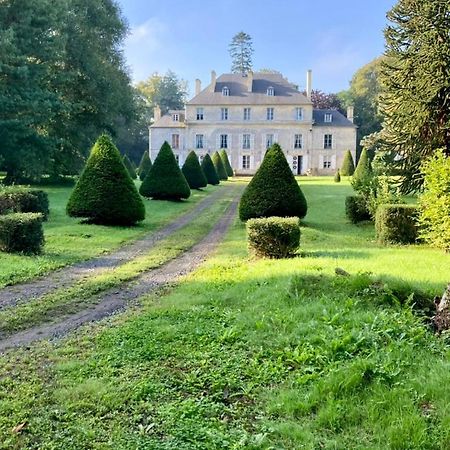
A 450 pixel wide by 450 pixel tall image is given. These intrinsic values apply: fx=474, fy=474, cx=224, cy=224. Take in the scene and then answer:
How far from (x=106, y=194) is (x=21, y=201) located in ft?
7.53

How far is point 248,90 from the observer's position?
50906mm

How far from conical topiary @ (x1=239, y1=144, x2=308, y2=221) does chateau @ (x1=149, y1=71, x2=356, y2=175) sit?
3712cm

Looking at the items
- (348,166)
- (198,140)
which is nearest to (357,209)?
(348,166)

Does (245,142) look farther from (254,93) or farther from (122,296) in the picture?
(122,296)

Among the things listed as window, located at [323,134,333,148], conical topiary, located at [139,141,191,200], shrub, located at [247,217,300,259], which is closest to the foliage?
shrub, located at [247,217,300,259]

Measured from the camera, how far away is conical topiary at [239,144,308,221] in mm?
13188

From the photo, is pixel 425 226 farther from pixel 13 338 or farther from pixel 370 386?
pixel 13 338

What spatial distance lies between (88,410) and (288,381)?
1490mm

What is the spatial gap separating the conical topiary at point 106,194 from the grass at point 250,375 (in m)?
7.83

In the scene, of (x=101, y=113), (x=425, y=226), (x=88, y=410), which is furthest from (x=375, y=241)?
(x=101, y=113)

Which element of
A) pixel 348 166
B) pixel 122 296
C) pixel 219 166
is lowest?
pixel 122 296

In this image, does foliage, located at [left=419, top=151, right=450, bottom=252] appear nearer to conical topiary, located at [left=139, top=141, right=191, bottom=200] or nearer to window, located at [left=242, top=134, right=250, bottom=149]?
conical topiary, located at [left=139, top=141, right=191, bottom=200]

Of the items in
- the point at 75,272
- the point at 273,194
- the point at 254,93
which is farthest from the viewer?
the point at 254,93

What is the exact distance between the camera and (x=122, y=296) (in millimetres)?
6512
